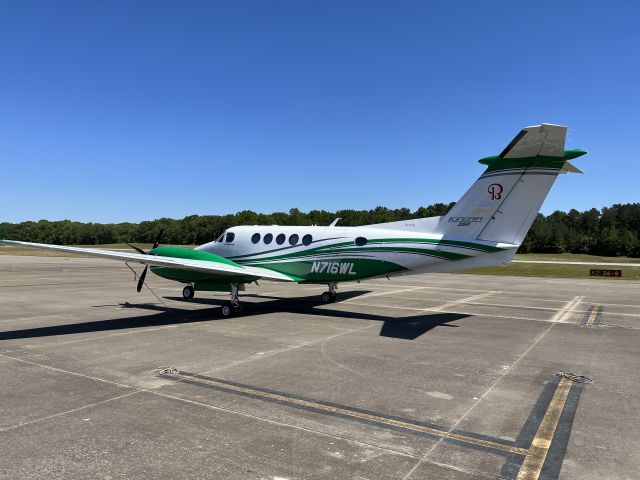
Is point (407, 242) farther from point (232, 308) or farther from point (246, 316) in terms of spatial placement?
point (232, 308)

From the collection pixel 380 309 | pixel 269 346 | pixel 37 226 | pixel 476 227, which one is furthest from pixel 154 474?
pixel 37 226

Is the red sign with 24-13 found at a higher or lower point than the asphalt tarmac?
higher

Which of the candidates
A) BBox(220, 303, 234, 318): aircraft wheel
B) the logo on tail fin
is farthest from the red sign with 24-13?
BBox(220, 303, 234, 318): aircraft wheel

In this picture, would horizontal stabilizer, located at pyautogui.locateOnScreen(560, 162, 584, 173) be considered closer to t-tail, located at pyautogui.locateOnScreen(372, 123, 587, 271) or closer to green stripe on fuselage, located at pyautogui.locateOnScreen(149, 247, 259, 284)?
t-tail, located at pyautogui.locateOnScreen(372, 123, 587, 271)

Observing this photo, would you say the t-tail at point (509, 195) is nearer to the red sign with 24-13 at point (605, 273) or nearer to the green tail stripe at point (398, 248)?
the green tail stripe at point (398, 248)

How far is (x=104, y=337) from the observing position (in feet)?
38.2

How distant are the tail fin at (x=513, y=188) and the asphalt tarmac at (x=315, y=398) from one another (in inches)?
125

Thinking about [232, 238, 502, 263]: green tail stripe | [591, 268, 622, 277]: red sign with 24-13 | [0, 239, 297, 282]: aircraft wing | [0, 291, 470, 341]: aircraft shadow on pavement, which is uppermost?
[232, 238, 502, 263]: green tail stripe

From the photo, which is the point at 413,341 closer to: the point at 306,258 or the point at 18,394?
the point at 306,258

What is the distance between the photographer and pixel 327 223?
134 m

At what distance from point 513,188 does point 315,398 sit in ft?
31.9

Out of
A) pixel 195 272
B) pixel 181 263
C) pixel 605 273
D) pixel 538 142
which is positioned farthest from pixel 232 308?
pixel 605 273

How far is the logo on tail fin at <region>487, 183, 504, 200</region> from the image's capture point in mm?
13578

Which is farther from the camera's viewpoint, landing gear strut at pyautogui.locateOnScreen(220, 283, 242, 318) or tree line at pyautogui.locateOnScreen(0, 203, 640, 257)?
tree line at pyautogui.locateOnScreen(0, 203, 640, 257)
